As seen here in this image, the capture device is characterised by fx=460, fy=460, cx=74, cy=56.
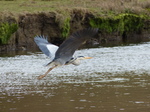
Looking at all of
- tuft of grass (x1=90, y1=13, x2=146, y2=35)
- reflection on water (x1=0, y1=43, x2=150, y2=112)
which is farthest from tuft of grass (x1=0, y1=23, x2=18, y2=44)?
tuft of grass (x1=90, y1=13, x2=146, y2=35)

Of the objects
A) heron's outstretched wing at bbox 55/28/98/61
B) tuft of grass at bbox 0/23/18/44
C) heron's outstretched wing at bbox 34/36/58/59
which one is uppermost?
heron's outstretched wing at bbox 55/28/98/61

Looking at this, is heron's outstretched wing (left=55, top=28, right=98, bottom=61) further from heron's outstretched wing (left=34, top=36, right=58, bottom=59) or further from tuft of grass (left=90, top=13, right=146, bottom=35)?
tuft of grass (left=90, top=13, right=146, bottom=35)

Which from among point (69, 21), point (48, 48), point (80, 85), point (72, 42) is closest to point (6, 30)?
point (69, 21)

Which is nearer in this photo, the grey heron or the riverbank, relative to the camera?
the grey heron

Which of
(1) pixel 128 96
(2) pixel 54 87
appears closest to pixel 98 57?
(2) pixel 54 87

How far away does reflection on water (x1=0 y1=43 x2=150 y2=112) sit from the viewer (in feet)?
35.0

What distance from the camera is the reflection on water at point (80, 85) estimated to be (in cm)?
1066

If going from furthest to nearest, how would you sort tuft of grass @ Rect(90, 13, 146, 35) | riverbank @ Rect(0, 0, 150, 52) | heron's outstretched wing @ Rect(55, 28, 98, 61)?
tuft of grass @ Rect(90, 13, 146, 35) → riverbank @ Rect(0, 0, 150, 52) → heron's outstretched wing @ Rect(55, 28, 98, 61)

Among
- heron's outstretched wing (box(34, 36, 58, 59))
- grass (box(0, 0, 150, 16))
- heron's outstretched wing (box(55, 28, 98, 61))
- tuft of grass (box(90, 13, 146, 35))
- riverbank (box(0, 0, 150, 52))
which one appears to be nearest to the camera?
heron's outstretched wing (box(55, 28, 98, 61))

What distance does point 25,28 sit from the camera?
2495 cm

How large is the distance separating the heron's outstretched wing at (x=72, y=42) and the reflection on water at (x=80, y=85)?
3.77 ft

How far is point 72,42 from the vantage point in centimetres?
992

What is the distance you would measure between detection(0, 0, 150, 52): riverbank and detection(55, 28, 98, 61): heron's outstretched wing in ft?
42.3

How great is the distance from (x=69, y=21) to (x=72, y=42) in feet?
54.3
